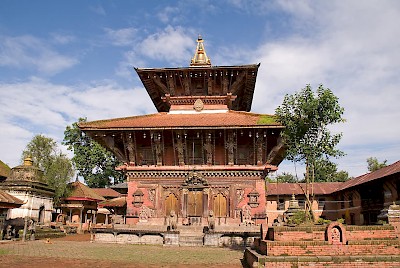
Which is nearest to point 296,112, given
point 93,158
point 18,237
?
point 18,237

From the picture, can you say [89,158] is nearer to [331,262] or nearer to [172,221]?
[172,221]

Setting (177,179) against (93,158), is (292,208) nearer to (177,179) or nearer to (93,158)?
(177,179)

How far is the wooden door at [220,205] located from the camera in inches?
857

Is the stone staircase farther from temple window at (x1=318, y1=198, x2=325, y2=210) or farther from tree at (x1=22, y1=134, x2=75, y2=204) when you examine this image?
temple window at (x1=318, y1=198, x2=325, y2=210)

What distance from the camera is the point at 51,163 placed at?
117ft

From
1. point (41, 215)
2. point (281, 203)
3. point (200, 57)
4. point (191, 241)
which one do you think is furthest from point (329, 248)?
point (281, 203)

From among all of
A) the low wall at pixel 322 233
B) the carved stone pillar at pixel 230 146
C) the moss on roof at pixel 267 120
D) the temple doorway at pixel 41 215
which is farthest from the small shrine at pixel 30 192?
the low wall at pixel 322 233

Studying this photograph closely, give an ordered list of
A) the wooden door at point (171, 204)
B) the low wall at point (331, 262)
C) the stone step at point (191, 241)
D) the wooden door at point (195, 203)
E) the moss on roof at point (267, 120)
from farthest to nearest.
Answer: the wooden door at point (171, 204) → the wooden door at point (195, 203) → the moss on roof at point (267, 120) → the stone step at point (191, 241) → the low wall at point (331, 262)

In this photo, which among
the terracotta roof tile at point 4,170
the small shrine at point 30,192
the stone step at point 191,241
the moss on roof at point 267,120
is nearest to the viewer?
the stone step at point 191,241

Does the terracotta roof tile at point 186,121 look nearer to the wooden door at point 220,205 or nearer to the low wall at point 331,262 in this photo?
the wooden door at point 220,205

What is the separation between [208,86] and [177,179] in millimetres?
7201

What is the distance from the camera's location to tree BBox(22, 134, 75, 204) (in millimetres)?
34906

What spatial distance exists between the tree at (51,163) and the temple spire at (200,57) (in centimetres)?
1746

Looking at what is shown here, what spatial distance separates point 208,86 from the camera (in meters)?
24.9
